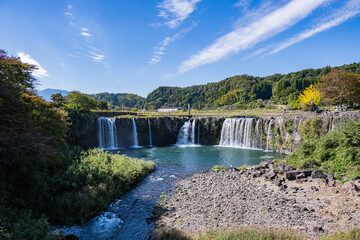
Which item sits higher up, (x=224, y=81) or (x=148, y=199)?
(x=224, y=81)

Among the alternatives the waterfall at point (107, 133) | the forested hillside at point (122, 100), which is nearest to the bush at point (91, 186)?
the waterfall at point (107, 133)

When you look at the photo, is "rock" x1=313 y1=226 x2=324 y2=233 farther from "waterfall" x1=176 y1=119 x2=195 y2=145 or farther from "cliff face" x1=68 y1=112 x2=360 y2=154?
"waterfall" x1=176 y1=119 x2=195 y2=145

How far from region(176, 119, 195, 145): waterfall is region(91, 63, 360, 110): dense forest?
33180 mm

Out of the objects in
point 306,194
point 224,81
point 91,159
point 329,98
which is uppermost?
point 224,81

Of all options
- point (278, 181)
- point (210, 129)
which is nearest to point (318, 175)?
point (278, 181)

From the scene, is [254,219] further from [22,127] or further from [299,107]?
[299,107]

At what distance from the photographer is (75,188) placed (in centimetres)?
962

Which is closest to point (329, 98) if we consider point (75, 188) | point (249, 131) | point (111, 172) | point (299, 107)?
point (249, 131)

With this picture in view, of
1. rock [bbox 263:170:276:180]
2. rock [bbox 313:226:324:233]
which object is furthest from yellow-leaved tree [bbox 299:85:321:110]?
rock [bbox 313:226:324:233]

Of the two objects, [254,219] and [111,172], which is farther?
[111,172]

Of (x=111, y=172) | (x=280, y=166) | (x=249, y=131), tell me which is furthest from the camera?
(x=249, y=131)

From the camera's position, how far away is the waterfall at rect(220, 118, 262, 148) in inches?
1077

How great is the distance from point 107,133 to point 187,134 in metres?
13.4

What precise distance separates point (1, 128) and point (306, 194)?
1265 centimetres
